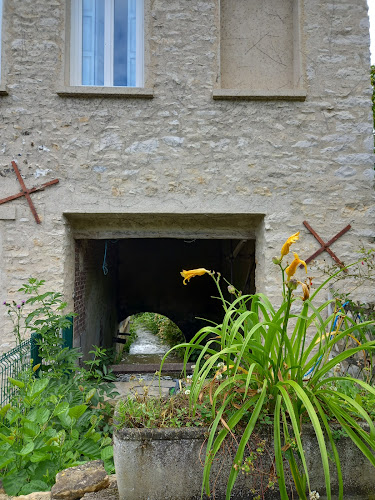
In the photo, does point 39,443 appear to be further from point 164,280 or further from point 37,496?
point 164,280

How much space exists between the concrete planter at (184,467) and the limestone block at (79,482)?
0.85ft

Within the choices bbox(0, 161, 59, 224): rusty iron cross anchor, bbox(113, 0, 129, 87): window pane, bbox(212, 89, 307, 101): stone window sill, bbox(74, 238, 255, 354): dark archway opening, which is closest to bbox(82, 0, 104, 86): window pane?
bbox(113, 0, 129, 87): window pane

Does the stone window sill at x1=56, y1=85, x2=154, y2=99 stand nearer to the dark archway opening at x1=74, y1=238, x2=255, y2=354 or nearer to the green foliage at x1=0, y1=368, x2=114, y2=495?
the green foliage at x1=0, y1=368, x2=114, y2=495

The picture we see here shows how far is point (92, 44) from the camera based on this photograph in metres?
4.57

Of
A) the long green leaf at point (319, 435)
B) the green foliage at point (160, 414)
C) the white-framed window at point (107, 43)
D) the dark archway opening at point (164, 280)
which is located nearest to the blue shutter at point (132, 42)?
the white-framed window at point (107, 43)

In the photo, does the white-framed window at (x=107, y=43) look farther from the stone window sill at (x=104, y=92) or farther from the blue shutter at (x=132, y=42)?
the stone window sill at (x=104, y=92)

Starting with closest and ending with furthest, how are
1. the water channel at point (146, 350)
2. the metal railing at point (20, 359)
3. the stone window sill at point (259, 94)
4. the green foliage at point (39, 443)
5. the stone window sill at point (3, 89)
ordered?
the green foliage at point (39, 443) → the metal railing at point (20, 359) → the stone window sill at point (3, 89) → the stone window sill at point (259, 94) → the water channel at point (146, 350)

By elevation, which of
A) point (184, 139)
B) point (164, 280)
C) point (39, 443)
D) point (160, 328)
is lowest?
point (160, 328)

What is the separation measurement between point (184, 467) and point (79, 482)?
0.61 meters

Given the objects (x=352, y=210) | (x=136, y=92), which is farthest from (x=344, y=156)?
(x=136, y=92)

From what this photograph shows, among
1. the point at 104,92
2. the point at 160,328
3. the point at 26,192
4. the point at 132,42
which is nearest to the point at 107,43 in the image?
the point at 132,42

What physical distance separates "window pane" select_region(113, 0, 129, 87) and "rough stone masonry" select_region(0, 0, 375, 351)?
Result: 337mm

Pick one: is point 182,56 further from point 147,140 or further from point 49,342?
point 49,342

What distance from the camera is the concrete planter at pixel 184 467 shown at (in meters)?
1.73
